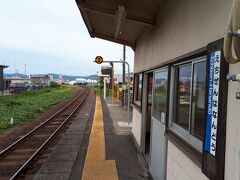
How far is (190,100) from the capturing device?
4.19m

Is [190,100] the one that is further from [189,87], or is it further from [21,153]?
[21,153]

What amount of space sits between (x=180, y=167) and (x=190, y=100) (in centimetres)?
90

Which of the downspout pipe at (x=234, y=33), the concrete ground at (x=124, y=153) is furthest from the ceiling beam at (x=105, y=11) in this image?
the downspout pipe at (x=234, y=33)

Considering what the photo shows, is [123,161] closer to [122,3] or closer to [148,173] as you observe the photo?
[148,173]

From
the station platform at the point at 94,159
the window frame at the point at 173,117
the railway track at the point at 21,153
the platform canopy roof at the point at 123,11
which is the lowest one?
the railway track at the point at 21,153

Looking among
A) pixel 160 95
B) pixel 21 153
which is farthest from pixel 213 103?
pixel 21 153

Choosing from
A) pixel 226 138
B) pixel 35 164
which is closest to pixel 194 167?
pixel 226 138

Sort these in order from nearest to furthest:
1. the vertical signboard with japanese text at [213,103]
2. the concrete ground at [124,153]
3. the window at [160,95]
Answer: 1. the vertical signboard with japanese text at [213,103]
2. the window at [160,95]
3. the concrete ground at [124,153]

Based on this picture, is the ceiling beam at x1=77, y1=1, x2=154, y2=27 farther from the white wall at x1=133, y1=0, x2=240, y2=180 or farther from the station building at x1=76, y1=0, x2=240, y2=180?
the white wall at x1=133, y1=0, x2=240, y2=180

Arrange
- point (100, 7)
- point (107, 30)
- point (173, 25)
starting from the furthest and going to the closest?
point (107, 30)
point (100, 7)
point (173, 25)

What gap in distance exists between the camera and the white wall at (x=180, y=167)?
3.64 meters

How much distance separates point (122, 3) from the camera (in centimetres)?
645

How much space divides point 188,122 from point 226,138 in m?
1.51

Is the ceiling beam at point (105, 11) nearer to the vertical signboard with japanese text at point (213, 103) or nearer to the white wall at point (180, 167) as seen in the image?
the white wall at point (180, 167)
